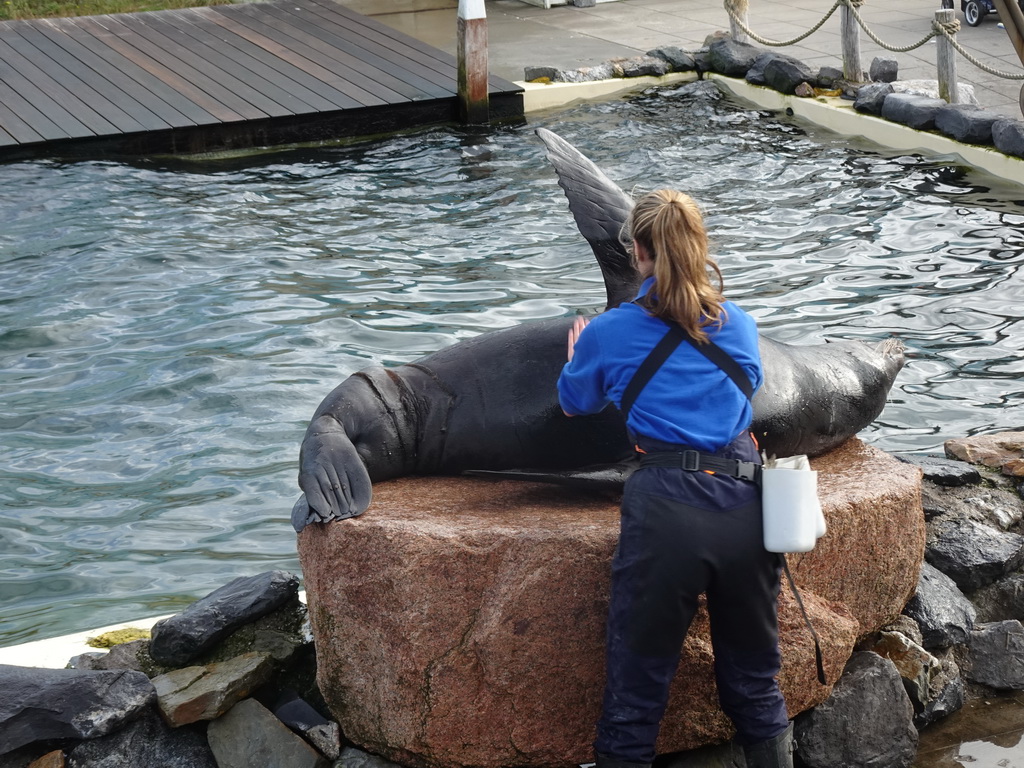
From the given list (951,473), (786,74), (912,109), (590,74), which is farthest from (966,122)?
(951,473)

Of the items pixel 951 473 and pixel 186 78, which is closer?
pixel 951 473

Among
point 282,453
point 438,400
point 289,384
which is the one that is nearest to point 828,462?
point 438,400

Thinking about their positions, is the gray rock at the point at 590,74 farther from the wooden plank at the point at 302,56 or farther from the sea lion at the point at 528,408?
the sea lion at the point at 528,408

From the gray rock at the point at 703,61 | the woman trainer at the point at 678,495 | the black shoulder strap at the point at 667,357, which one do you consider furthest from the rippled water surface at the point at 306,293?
the black shoulder strap at the point at 667,357

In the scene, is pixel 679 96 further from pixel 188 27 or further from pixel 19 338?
pixel 19 338

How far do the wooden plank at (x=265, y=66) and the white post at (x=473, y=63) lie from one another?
1177mm

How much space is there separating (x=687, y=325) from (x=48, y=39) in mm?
11773

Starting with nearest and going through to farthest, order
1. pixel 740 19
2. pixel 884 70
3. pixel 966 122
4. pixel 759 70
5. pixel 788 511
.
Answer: pixel 788 511 < pixel 966 122 < pixel 884 70 < pixel 759 70 < pixel 740 19

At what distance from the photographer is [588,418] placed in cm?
382

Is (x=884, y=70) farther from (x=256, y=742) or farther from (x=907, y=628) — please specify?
(x=256, y=742)

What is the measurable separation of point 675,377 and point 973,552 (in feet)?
6.16

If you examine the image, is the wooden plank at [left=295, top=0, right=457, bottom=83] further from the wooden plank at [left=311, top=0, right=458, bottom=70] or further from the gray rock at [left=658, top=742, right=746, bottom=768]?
the gray rock at [left=658, top=742, right=746, bottom=768]

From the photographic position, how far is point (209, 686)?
130 inches

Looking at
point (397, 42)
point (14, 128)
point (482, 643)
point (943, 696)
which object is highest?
point (397, 42)
